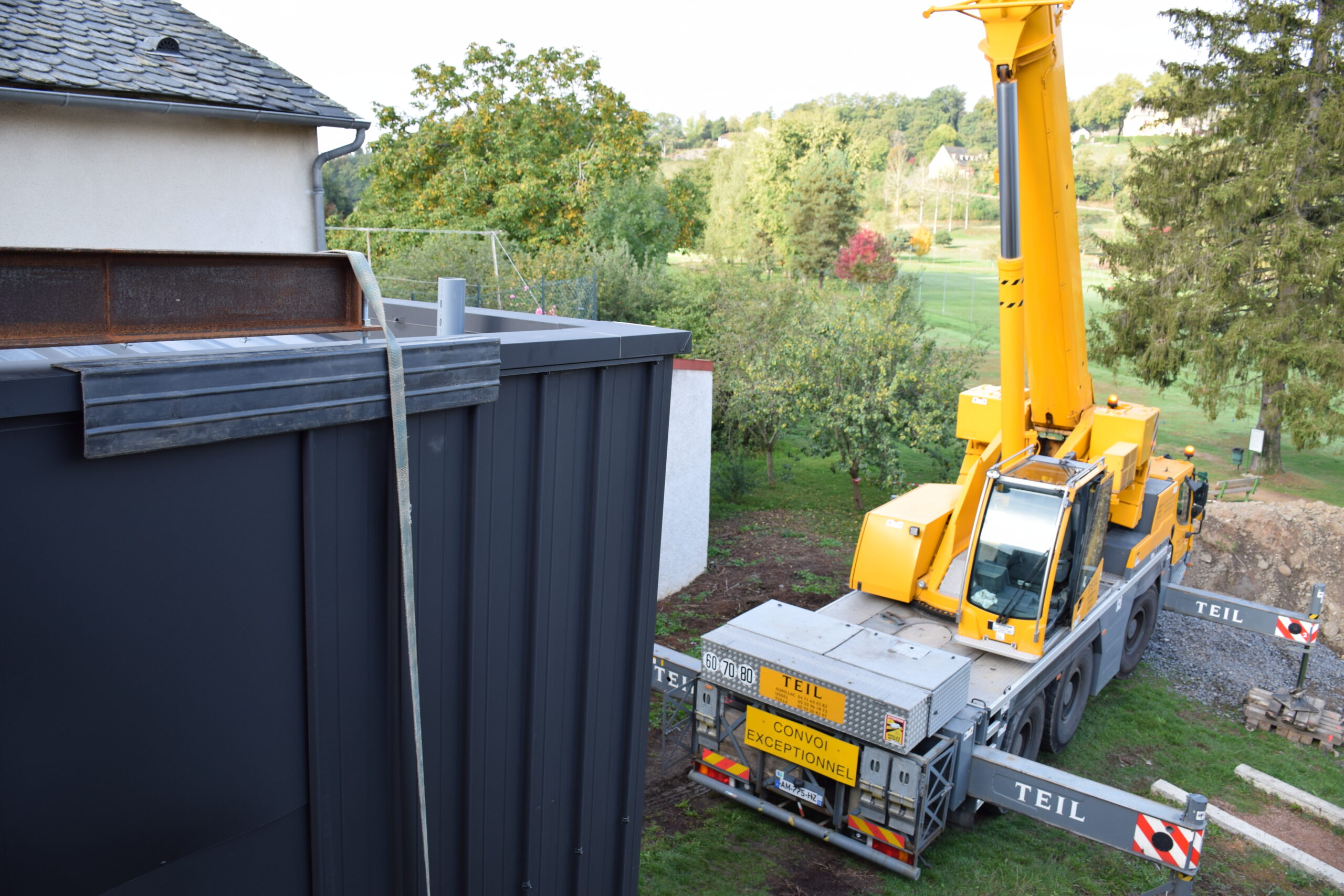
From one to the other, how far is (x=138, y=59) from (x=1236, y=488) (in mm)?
21788

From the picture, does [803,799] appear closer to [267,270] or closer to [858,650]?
[858,650]

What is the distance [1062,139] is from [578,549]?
708cm

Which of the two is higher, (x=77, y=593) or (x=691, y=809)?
(x=77, y=593)

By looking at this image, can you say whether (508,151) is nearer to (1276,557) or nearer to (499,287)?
(499,287)

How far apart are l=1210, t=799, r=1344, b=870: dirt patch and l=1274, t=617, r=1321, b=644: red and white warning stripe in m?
2.29

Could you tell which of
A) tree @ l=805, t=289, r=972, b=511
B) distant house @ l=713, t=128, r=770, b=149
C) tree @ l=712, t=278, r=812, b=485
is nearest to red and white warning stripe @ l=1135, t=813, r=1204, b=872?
tree @ l=805, t=289, r=972, b=511

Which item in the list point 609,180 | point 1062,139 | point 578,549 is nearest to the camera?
point 578,549

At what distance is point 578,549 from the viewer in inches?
155

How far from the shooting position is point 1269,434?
78.3ft

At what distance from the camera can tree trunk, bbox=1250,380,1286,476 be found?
22.1 m

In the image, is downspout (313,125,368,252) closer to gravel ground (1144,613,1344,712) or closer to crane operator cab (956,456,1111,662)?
crane operator cab (956,456,1111,662)

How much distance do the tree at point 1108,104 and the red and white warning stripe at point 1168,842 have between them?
86.8 meters

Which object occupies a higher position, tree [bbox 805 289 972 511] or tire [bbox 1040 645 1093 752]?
tree [bbox 805 289 972 511]

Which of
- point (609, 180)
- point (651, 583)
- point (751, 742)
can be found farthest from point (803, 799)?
point (609, 180)
